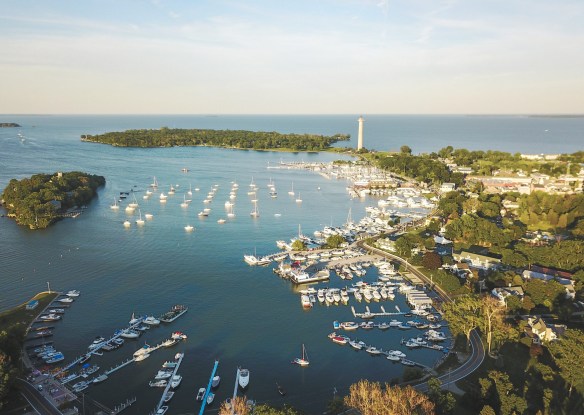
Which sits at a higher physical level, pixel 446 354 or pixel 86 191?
pixel 86 191

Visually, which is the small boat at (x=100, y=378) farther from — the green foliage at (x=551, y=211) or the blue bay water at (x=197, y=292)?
the green foliage at (x=551, y=211)

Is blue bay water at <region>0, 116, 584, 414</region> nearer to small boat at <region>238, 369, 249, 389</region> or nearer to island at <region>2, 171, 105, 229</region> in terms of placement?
small boat at <region>238, 369, 249, 389</region>

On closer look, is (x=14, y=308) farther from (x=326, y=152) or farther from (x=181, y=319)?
(x=326, y=152)

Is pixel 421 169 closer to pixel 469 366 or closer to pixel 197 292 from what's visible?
pixel 197 292

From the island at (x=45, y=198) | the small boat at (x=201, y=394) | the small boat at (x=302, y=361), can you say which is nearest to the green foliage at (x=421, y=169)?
the small boat at (x=302, y=361)

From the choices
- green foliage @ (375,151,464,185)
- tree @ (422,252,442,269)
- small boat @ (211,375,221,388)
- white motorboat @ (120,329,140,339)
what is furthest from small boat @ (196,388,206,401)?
green foliage @ (375,151,464,185)

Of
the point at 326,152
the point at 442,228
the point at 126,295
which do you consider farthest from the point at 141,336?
the point at 326,152

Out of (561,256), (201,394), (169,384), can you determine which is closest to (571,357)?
(561,256)
